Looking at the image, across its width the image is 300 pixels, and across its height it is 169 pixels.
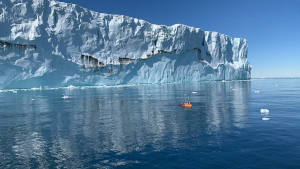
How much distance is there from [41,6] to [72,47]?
10126 mm

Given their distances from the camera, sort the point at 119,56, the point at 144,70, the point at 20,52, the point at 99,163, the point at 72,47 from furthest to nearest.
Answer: the point at 144,70, the point at 119,56, the point at 72,47, the point at 20,52, the point at 99,163

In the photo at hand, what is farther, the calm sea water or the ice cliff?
the ice cliff

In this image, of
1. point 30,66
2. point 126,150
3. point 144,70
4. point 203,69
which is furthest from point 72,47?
point 126,150

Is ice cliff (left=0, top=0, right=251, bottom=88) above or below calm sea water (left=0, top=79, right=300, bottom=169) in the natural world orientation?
above

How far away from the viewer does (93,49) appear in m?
57.8

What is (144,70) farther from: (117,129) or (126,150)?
(126,150)

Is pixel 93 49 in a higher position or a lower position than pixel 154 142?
higher

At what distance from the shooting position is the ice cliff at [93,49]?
48.5 meters

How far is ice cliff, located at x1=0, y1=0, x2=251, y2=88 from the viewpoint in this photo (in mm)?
48500

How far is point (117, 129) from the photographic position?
14516 mm

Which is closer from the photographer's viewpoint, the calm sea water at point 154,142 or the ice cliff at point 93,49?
the calm sea water at point 154,142

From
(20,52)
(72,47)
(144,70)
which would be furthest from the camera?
(144,70)

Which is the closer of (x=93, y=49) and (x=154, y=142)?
(x=154, y=142)

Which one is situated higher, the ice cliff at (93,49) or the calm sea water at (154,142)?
the ice cliff at (93,49)
